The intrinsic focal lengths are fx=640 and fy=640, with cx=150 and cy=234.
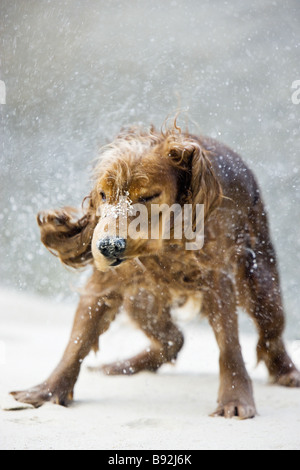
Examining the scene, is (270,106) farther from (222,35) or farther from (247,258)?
(247,258)

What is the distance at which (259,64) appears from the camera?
154 inches

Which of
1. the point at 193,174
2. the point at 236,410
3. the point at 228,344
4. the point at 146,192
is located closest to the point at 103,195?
the point at 146,192

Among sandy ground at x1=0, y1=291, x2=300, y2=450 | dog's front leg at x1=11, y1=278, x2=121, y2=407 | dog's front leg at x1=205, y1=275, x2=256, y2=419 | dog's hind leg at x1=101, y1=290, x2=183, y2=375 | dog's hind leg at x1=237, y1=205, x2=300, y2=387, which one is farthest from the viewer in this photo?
dog's hind leg at x1=101, y1=290, x2=183, y2=375

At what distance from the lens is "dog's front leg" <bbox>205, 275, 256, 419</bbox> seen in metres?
2.80

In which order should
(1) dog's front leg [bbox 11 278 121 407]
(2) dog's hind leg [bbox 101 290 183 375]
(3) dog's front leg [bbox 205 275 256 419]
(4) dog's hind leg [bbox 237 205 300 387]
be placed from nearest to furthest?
1. (3) dog's front leg [bbox 205 275 256 419]
2. (1) dog's front leg [bbox 11 278 121 407]
3. (4) dog's hind leg [bbox 237 205 300 387]
4. (2) dog's hind leg [bbox 101 290 183 375]

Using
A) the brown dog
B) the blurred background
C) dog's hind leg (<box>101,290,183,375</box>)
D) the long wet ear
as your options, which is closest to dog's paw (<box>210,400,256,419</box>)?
the brown dog

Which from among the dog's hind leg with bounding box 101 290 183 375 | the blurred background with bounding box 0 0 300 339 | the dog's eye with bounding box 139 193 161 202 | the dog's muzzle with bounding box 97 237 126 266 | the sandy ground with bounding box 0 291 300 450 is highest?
the blurred background with bounding box 0 0 300 339

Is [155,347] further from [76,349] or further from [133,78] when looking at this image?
[133,78]

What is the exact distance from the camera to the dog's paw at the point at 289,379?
11.1 ft

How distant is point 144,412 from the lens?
2.81 meters

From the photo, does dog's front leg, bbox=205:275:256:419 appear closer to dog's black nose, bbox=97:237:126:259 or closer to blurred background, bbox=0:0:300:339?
dog's black nose, bbox=97:237:126:259

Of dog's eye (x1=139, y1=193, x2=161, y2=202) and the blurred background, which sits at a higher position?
the blurred background

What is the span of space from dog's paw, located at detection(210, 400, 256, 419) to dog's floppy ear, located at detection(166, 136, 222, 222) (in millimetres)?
832
